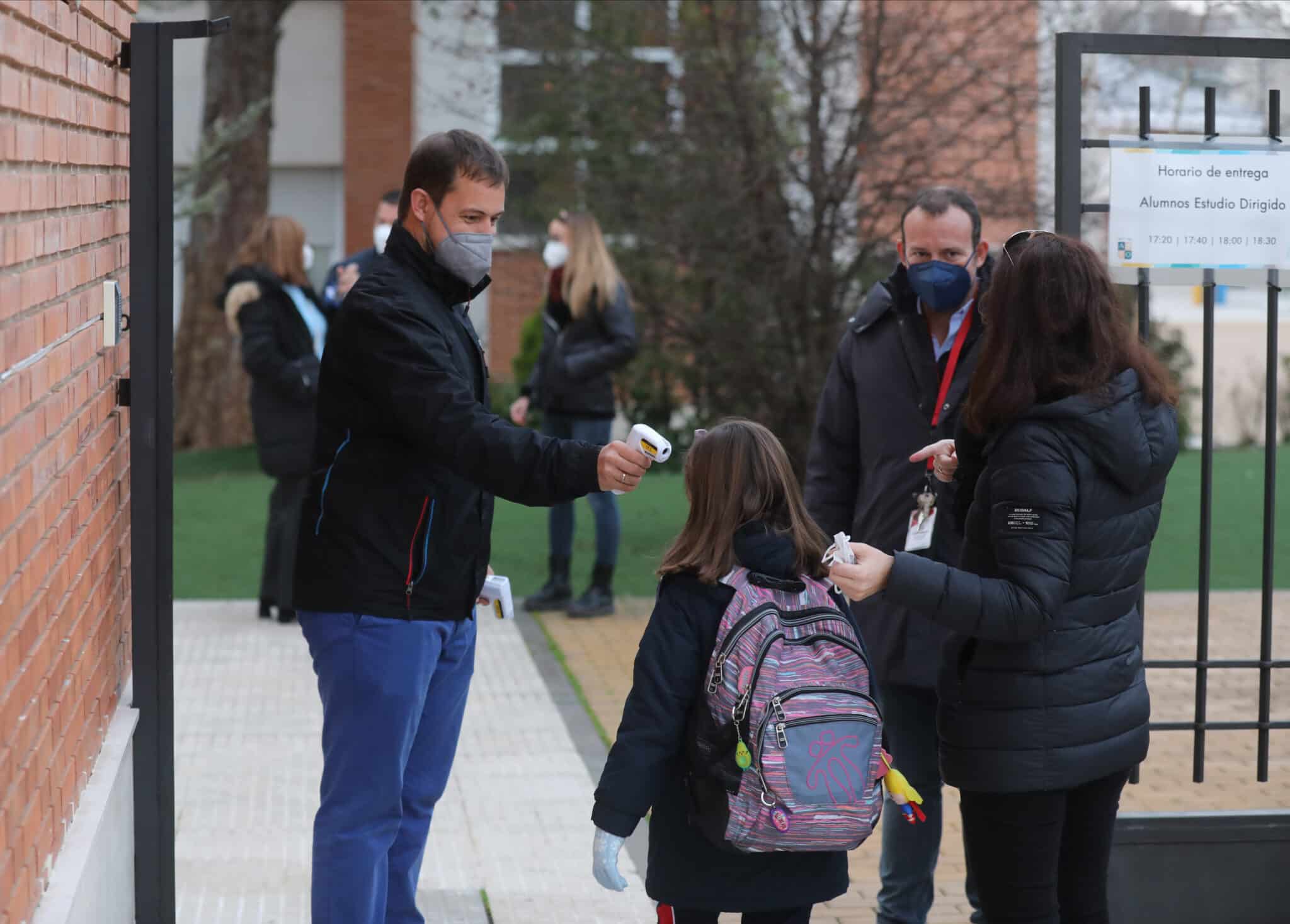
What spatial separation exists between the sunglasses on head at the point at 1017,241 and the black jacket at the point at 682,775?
0.72m

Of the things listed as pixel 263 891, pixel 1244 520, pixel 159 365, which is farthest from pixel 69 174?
pixel 1244 520

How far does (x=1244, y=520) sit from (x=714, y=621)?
10.5 metres

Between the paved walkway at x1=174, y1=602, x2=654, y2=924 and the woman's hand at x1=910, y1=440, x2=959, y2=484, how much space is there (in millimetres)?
1619

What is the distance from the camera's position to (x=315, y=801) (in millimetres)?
5484

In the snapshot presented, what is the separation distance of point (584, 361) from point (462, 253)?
4816mm

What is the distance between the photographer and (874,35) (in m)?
10.0

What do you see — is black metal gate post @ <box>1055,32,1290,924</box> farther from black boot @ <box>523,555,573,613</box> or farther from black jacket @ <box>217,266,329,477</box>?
black boot @ <box>523,555,573,613</box>

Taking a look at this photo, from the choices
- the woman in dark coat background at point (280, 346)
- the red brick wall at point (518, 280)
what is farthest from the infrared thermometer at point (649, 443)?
the red brick wall at point (518, 280)

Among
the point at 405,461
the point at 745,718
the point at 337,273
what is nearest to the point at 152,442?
the point at 405,461

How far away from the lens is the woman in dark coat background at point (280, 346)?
316 inches

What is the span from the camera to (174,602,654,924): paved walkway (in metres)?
4.56

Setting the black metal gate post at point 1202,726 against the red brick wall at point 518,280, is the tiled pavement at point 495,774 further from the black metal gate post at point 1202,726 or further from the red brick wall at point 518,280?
the red brick wall at point 518,280

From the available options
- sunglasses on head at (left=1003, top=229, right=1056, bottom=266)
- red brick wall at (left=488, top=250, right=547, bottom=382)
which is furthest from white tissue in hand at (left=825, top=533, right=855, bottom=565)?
red brick wall at (left=488, top=250, right=547, bottom=382)

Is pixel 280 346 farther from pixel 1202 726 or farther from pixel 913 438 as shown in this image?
pixel 1202 726
